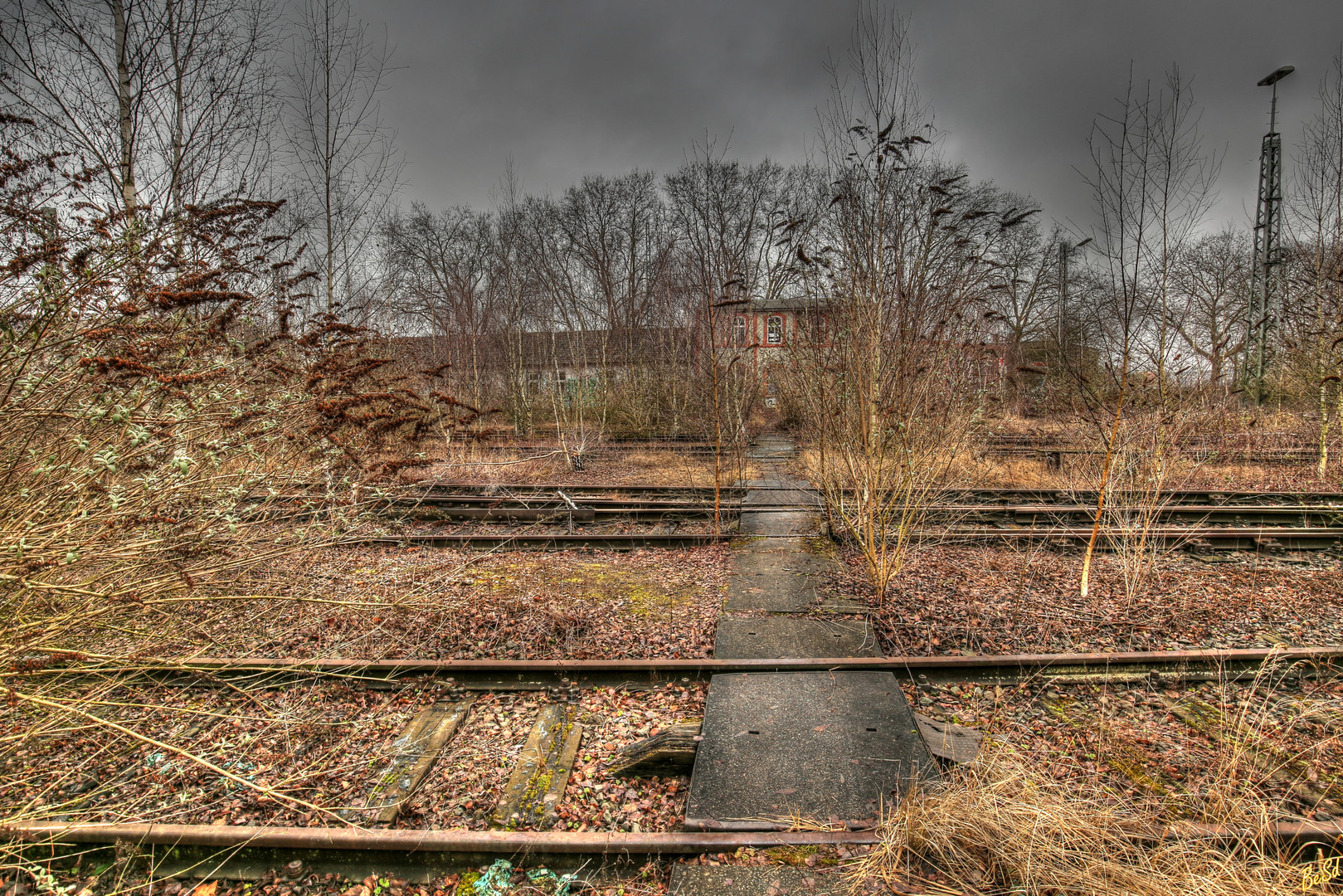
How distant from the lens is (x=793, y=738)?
12.4 feet

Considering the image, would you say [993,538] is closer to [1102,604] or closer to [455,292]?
[1102,604]

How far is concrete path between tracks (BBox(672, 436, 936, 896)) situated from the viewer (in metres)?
3.06

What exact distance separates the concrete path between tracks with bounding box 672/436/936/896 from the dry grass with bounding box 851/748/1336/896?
335 mm

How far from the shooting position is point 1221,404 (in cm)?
1191

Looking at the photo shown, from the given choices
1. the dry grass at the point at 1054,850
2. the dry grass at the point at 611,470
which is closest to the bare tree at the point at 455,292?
the dry grass at the point at 611,470

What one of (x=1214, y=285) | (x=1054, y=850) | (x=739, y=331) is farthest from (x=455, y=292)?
(x=1214, y=285)

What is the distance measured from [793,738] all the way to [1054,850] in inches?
61.9

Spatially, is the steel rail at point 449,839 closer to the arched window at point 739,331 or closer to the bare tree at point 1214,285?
the arched window at point 739,331

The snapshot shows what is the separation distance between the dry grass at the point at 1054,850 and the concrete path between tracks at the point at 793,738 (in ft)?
1.10

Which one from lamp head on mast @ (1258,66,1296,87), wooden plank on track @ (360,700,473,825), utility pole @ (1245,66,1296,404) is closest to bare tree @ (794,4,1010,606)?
wooden plank on track @ (360,700,473,825)

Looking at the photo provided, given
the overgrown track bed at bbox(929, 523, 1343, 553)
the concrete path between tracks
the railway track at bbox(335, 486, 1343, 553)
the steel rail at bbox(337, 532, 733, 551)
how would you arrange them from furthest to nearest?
1. the steel rail at bbox(337, 532, 733, 551)
2. the railway track at bbox(335, 486, 1343, 553)
3. the overgrown track bed at bbox(929, 523, 1343, 553)
4. the concrete path between tracks

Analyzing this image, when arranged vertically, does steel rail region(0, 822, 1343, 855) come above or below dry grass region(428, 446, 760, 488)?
below

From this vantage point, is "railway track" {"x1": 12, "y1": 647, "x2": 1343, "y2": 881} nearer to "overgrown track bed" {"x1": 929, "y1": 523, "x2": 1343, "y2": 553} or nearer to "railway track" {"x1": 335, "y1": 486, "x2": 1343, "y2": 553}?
"railway track" {"x1": 335, "y1": 486, "x2": 1343, "y2": 553}

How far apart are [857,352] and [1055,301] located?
34061mm
